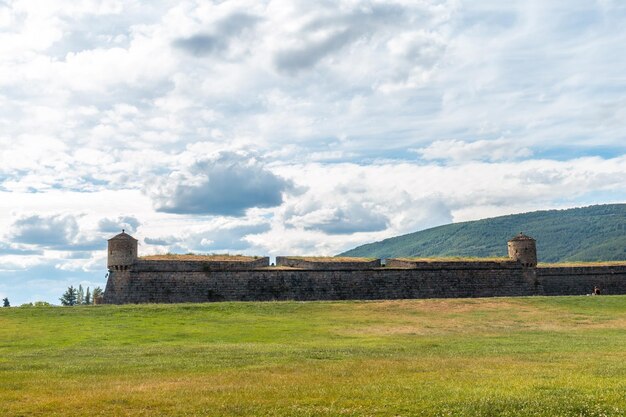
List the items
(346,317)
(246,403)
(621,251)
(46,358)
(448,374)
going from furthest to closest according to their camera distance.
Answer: (621,251), (346,317), (46,358), (448,374), (246,403)

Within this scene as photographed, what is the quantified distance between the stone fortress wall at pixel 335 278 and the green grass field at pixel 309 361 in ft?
24.7

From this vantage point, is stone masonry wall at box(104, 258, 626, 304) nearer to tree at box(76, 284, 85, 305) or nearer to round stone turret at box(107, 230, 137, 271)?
round stone turret at box(107, 230, 137, 271)

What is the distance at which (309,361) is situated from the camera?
59.9 feet

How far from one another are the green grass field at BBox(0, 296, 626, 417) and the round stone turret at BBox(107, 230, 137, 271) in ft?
25.0

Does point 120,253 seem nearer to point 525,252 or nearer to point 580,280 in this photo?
point 525,252

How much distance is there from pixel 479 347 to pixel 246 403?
40.7 feet

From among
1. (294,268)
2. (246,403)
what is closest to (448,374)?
(246,403)

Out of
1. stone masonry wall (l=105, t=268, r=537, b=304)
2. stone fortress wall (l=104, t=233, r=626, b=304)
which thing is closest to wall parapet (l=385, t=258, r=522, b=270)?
stone fortress wall (l=104, t=233, r=626, b=304)

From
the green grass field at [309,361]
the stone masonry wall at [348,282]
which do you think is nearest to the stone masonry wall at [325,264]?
the stone masonry wall at [348,282]

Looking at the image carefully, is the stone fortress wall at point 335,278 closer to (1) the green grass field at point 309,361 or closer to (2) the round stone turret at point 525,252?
(2) the round stone turret at point 525,252

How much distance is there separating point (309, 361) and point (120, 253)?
27.9 meters

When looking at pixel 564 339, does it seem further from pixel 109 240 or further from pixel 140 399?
pixel 109 240

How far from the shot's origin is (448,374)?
1521 cm

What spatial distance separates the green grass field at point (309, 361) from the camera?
38.5 ft
